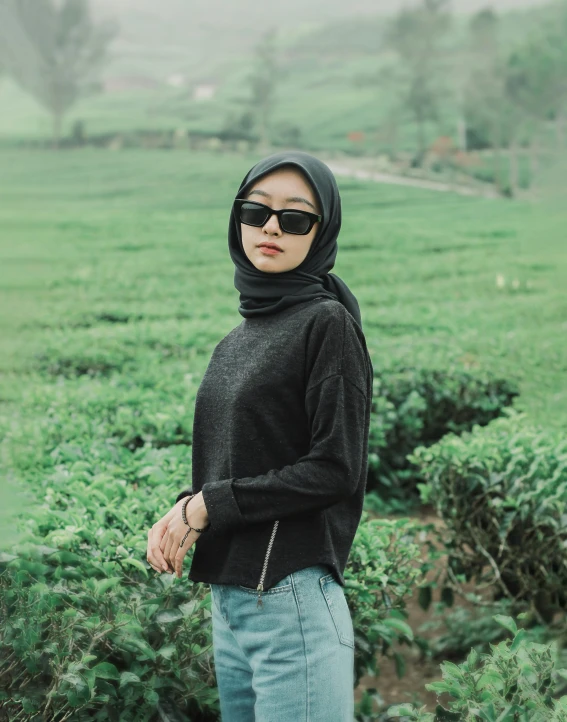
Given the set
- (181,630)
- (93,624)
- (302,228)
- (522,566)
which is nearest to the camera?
(302,228)

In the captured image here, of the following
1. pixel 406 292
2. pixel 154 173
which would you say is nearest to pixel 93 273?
pixel 154 173

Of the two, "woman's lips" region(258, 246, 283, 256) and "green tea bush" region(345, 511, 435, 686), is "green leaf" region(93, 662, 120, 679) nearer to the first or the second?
"green tea bush" region(345, 511, 435, 686)

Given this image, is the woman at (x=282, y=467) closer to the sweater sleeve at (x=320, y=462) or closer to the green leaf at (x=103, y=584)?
the sweater sleeve at (x=320, y=462)

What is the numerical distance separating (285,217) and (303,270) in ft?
0.28

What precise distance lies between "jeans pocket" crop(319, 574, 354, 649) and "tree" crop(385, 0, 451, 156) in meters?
7.40

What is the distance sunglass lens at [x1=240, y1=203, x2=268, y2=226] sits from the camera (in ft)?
4.44

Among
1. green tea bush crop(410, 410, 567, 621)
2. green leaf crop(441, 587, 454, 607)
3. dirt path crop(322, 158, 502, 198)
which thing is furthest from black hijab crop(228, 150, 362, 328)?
dirt path crop(322, 158, 502, 198)

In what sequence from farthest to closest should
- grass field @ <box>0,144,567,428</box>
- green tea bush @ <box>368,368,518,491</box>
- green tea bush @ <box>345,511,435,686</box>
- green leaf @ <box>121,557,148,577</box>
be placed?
grass field @ <box>0,144,567,428</box>, green tea bush @ <box>368,368,518,491</box>, green tea bush @ <box>345,511,435,686</box>, green leaf @ <box>121,557,148,577</box>

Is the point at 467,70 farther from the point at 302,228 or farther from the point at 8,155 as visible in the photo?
the point at 302,228

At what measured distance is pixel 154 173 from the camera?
27.9 ft

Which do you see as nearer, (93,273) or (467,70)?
(93,273)

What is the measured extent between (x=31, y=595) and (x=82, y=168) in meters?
7.41

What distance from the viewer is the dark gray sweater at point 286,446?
1.25 meters

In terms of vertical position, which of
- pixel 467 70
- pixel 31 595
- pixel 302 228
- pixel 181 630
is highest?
pixel 467 70
